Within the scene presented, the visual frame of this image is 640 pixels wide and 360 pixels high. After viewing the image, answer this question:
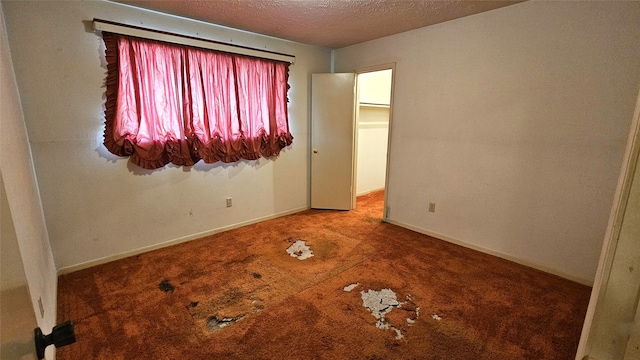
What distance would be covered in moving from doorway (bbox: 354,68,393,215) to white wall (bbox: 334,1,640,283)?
1.32m

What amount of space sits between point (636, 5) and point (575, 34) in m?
0.33

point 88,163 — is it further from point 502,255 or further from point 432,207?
point 502,255

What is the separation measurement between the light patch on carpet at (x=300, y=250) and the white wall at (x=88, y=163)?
0.98 m

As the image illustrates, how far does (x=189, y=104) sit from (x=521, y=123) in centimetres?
316

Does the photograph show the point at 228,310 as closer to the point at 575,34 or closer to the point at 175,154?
the point at 175,154

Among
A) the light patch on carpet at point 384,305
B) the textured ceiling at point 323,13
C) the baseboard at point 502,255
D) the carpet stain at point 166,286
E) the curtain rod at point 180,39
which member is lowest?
the carpet stain at point 166,286

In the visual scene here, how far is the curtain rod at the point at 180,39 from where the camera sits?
2330mm

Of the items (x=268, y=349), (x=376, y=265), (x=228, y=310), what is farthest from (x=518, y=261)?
(x=228, y=310)

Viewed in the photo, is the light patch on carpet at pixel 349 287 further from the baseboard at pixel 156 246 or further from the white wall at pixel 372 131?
the white wall at pixel 372 131

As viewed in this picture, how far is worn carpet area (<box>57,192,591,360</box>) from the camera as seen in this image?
169 cm

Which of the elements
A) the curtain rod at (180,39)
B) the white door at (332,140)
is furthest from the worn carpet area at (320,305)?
the curtain rod at (180,39)

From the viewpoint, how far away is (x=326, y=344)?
171 centimetres

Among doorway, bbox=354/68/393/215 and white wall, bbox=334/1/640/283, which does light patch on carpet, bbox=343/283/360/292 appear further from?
doorway, bbox=354/68/393/215

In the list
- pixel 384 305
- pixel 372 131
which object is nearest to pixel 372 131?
pixel 372 131
